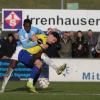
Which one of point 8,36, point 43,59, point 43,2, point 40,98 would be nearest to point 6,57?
point 8,36

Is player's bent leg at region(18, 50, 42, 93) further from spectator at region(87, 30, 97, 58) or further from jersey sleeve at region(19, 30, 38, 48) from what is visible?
spectator at region(87, 30, 97, 58)

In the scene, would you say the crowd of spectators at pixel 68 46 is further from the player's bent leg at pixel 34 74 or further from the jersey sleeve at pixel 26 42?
the player's bent leg at pixel 34 74

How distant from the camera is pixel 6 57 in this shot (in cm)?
2266

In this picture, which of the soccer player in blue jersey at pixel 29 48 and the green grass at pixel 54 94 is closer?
the green grass at pixel 54 94

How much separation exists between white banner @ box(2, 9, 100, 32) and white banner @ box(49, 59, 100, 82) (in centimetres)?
184

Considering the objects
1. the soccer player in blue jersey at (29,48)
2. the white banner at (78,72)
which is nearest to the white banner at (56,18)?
the white banner at (78,72)

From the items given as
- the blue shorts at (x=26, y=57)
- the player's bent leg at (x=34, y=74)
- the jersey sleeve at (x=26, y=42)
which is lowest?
the player's bent leg at (x=34, y=74)

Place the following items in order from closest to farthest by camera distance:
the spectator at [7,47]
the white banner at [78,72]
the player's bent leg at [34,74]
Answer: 1. the player's bent leg at [34,74]
2. the white banner at [78,72]
3. the spectator at [7,47]

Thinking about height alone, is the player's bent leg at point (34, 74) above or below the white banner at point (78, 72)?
above

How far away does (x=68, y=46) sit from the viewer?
Answer: 22.9 m

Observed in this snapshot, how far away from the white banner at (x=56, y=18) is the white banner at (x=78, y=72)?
184 centimetres

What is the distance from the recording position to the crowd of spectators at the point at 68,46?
22752 millimetres

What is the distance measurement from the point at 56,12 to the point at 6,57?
260cm

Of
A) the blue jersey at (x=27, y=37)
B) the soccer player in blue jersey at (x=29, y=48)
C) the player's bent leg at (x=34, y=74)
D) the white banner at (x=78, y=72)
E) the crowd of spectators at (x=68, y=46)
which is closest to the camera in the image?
the player's bent leg at (x=34, y=74)
